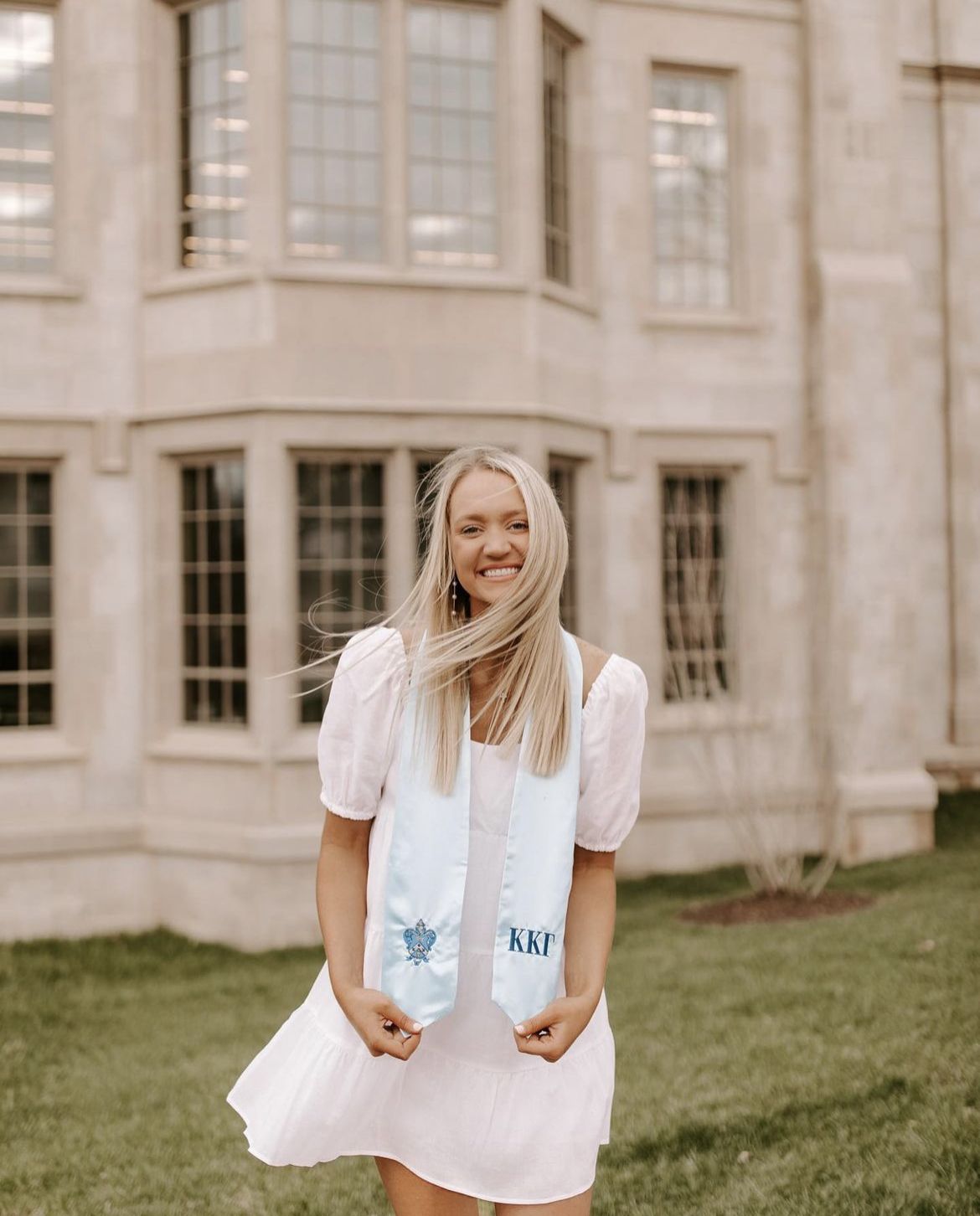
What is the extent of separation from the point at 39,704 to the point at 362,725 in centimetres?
832

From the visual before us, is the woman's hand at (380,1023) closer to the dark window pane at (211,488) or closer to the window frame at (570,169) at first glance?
the dark window pane at (211,488)

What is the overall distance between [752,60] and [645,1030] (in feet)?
27.8

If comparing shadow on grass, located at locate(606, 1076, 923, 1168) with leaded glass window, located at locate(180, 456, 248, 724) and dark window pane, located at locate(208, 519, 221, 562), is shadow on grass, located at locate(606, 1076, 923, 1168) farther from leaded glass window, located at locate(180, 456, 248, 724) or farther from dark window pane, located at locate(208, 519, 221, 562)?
dark window pane, located at locate(208, 519, 221, 562)

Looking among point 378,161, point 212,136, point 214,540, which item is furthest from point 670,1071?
point 212,136

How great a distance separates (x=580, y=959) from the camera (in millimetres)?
2189

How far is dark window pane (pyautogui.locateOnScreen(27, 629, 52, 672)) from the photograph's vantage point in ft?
32.3

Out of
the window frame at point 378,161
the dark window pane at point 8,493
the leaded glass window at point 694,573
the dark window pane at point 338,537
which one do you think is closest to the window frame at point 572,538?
the leaded glass window at point 694,573

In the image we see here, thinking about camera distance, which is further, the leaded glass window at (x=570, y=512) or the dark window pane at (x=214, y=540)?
the leaded glass window at (x=570, y=512)

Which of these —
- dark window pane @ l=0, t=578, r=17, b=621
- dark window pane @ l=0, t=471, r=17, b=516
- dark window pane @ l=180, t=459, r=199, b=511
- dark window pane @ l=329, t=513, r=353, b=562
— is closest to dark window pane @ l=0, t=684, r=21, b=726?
dark window pane @ l=0, t=578, r=17, b=621

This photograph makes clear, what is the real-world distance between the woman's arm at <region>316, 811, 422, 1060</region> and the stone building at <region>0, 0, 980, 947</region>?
7.08 m

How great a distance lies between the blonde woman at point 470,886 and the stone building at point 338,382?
7.10 m

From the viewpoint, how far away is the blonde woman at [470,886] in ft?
6.82

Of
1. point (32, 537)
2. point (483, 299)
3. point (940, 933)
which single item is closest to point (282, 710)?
point (32, 537)

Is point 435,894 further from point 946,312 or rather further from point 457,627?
point 946,312
